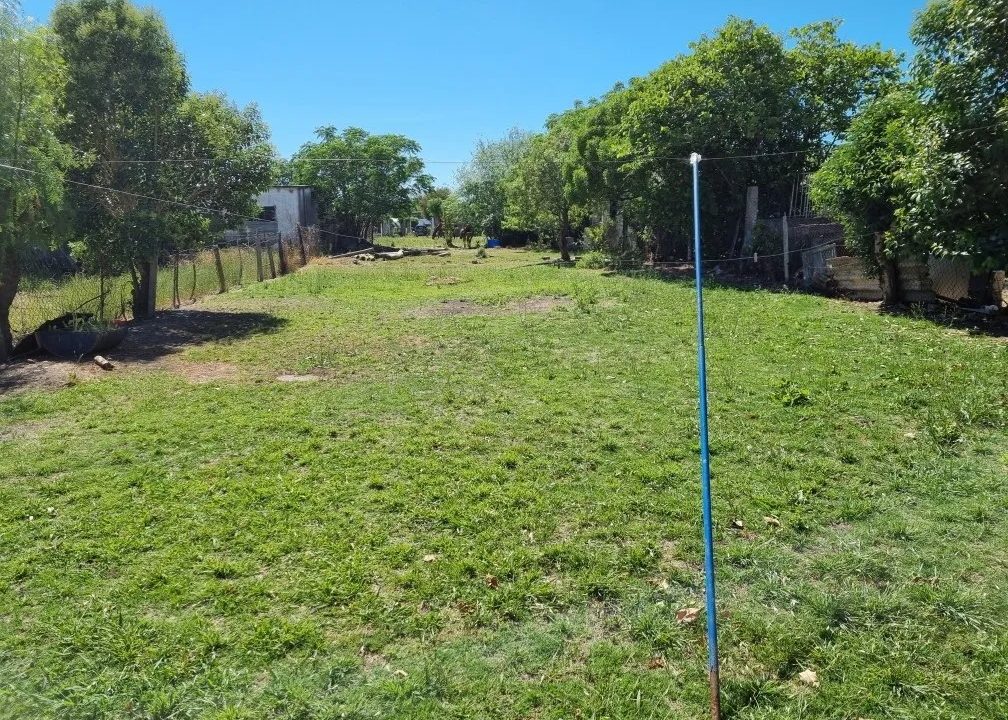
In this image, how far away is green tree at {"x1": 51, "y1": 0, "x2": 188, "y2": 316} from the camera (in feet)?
34.2

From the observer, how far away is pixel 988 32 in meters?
7.09

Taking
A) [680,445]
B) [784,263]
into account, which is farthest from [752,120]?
[680,445]

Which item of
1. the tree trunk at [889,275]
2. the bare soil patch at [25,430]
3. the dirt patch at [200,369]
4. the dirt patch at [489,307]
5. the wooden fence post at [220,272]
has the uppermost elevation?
the wooden fence post at [220,272]

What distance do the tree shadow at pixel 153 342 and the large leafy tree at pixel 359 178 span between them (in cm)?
2144

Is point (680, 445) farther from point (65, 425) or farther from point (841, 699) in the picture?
point (65, 425)

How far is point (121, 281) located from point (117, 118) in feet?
9.74

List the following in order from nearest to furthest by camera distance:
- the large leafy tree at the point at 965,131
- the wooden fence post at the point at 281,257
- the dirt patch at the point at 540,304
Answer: the large leafy tree at the point at 965,131 → the dirt patch at the point at 540,304 → the wooden fence post at the point at 281,257

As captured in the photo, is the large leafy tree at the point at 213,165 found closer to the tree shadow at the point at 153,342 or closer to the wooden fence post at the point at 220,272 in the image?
the tree shadow at the point at 153,342

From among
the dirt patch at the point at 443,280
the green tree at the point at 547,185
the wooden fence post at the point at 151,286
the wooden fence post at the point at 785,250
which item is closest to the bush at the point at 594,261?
the green tree at the point at 547,185

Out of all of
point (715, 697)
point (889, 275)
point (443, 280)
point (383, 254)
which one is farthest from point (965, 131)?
point (383, 254)

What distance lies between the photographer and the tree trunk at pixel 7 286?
8.63 meters

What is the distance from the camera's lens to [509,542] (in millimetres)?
3623

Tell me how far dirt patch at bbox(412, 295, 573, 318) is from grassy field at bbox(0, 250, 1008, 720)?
176 inches

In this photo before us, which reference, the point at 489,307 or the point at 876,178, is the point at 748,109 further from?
the point at 489,307
